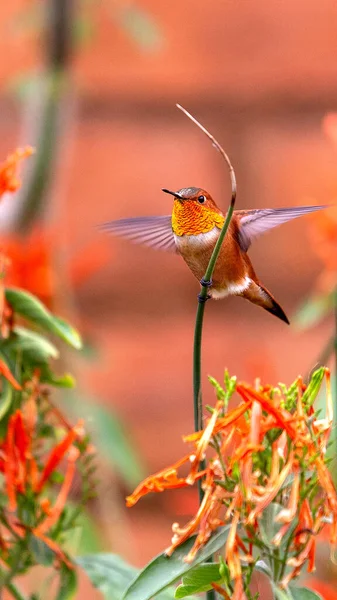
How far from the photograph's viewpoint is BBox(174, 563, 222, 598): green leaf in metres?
0.30

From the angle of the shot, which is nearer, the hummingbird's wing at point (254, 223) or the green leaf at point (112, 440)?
the hummingbird's wing at point (254, 223)

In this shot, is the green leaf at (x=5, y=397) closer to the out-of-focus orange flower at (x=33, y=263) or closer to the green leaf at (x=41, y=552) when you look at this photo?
the green leaf at (x=41, y=552)

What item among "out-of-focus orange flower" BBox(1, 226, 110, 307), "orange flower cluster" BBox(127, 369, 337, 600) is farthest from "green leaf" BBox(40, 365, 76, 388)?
"out-of-focus orange flower" BBox(1, 226, 110, 307)

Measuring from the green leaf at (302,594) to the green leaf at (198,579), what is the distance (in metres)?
0.02

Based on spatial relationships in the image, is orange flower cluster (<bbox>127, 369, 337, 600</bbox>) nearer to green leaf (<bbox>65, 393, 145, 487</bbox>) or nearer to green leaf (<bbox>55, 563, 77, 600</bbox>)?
green leaf (<bbox>55, 563, 77, 600</bbox>)

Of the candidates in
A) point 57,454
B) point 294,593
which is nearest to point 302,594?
point 294,593

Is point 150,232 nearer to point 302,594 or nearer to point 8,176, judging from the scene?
→ point 8,176

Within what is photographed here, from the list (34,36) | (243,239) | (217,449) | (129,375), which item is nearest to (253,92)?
(34,36)

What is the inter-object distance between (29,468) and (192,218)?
0.13 m

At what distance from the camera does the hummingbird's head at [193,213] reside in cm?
44

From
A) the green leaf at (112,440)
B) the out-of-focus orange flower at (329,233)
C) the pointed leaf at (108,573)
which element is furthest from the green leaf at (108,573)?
the green leaf at (112,440)

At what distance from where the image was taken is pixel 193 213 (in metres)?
0.45

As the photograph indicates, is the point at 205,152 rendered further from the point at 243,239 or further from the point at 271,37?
the point at 243,239

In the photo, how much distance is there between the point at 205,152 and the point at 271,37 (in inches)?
7.5
